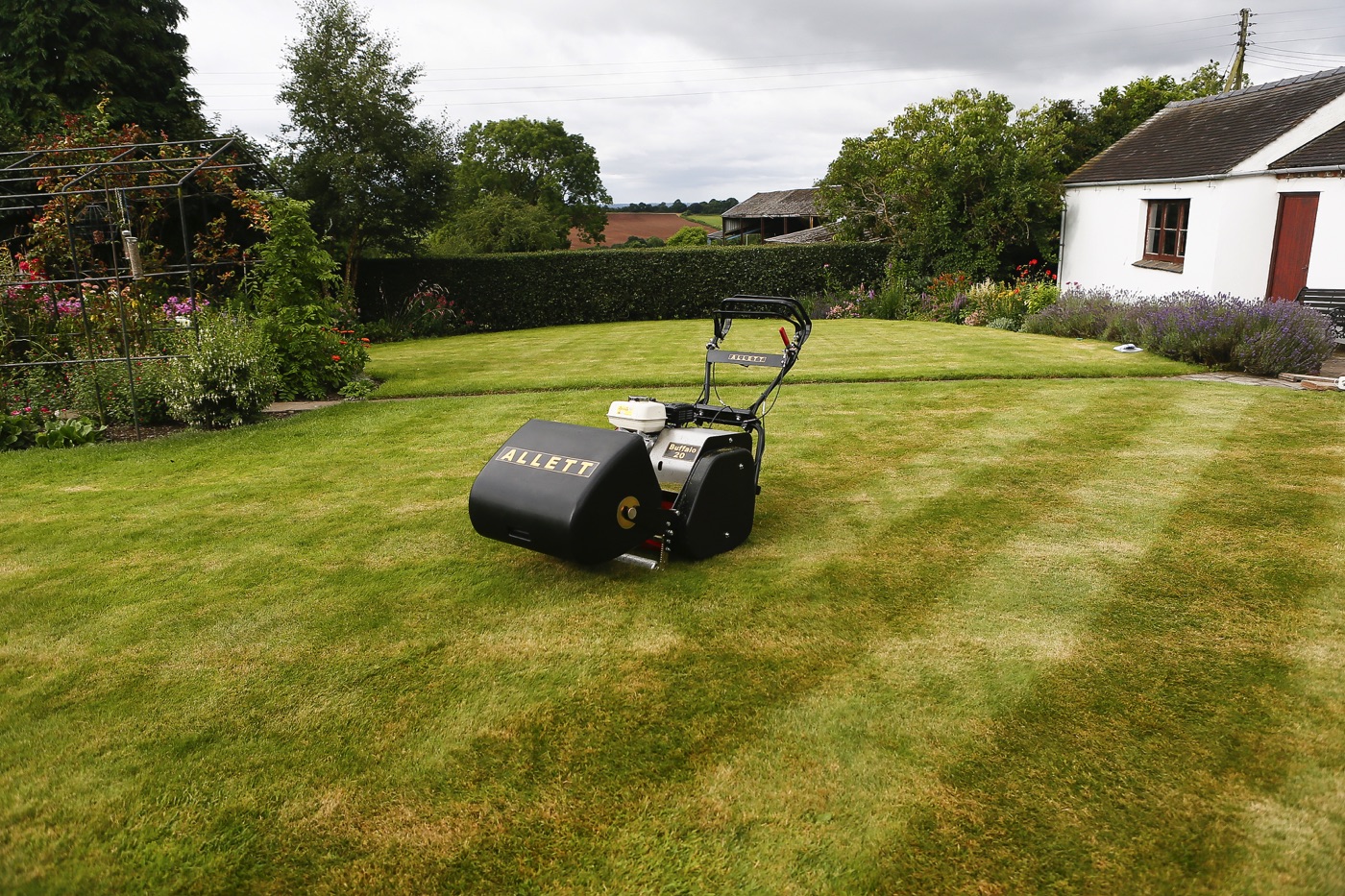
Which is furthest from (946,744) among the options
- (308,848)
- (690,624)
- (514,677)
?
(308,848)

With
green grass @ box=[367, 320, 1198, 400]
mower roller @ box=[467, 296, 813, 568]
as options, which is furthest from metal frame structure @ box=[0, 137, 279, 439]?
mower roller @ box=[467, 296, 813, 568]

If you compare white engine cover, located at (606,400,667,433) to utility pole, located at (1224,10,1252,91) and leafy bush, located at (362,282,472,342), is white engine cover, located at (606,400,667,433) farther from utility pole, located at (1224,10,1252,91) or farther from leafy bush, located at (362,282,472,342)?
utility pole, located at (1224,10,1252,91)

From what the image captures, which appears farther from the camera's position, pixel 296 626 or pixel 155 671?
pixel 296 626

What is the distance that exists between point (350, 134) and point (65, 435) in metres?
12.2

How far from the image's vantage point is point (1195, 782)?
9.27 ft

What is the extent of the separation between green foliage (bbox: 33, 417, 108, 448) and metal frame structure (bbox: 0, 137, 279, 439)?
0.34 m

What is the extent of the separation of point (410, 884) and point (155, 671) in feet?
6.06

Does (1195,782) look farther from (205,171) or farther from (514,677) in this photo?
(205,171)

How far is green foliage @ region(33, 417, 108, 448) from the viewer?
7691 millimetres

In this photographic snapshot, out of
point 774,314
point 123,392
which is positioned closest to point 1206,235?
point 774,314

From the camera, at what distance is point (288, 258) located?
32.0ft

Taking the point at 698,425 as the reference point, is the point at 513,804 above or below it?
below

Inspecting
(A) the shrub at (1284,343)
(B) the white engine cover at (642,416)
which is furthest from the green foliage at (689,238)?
(B) the white engine cover at (642,416)

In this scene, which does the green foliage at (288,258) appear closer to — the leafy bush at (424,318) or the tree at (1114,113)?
the leafy bush at (424,318)
